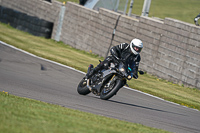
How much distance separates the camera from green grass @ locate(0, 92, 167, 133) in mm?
4609

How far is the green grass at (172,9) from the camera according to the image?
47625 mm

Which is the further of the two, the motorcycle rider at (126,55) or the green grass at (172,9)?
the green grass at (172,9)

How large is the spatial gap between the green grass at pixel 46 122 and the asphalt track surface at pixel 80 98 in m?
1.30

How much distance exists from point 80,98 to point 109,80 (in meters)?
0.86

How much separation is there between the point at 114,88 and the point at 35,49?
10120 mm

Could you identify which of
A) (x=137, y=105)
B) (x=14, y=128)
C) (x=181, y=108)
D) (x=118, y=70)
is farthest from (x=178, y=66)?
(x=14, y=128)

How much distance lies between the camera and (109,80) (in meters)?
8.95

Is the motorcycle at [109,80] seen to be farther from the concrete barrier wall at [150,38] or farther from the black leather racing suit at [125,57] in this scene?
the concrete barrier wall at [150,38]

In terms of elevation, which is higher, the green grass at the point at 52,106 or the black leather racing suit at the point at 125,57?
the black leather racing suit at the point at 125,57

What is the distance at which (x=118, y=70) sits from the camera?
8.68 m

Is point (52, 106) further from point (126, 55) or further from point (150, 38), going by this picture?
point (150, 38)

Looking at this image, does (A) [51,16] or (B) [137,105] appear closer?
(B) [137,105]

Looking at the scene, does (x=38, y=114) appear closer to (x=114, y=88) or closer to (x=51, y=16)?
Answer: (x=114, y=88)

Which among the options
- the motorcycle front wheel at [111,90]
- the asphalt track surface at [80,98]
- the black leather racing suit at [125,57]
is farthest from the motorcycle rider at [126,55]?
the asphalt track surface at [80,98]
